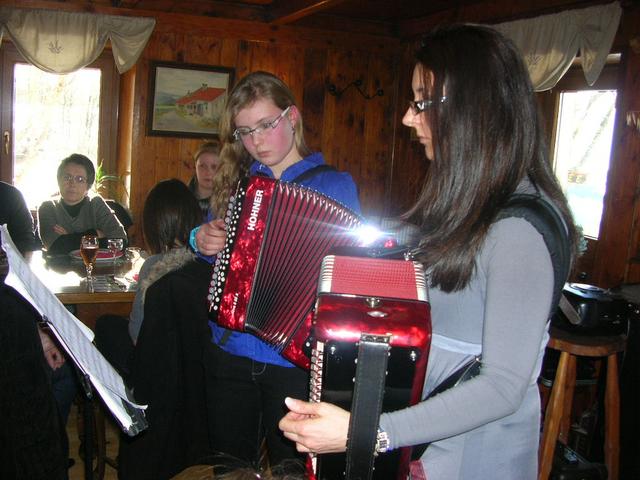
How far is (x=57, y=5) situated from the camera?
4.56 metres

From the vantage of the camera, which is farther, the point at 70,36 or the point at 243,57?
the point at 243,57

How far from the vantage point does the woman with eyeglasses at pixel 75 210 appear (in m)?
3.73

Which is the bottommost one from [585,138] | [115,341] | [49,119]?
[115,341]

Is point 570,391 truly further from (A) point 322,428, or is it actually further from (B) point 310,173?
(A) point 322,428

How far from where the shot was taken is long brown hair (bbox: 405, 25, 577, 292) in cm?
99

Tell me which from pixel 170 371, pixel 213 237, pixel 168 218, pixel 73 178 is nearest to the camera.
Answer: pixel 213 237

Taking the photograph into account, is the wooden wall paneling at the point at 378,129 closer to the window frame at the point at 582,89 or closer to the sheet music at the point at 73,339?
the window frame at the point at 582,89

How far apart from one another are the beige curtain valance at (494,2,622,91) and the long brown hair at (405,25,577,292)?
Result: 2.70m

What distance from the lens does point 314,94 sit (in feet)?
17.7

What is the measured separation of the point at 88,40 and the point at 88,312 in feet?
8.05

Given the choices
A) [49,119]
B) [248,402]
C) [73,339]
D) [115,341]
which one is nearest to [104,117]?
[49,119]

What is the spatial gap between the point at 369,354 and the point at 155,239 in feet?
5.66

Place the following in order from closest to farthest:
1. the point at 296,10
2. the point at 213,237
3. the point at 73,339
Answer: the point at 73,339, the point at 213,237, the point at 296,10

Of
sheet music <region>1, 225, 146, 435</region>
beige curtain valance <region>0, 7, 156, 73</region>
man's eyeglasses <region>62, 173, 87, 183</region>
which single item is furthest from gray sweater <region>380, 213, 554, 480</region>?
beige curtain valance <region>0, 7, 156, 73</region>
